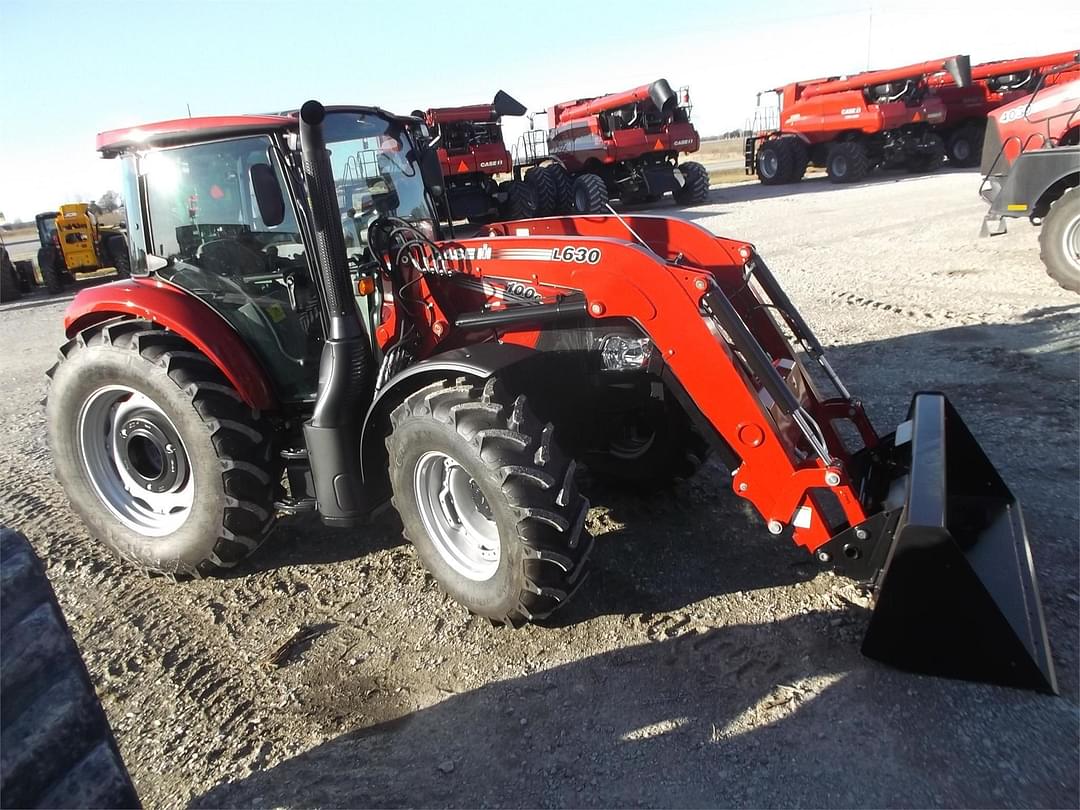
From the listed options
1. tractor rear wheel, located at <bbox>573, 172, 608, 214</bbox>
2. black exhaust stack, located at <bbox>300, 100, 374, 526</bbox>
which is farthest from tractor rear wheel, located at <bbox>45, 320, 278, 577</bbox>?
tractor rear wheel, located at <bbox>573, 172, 608, 214</bbox>

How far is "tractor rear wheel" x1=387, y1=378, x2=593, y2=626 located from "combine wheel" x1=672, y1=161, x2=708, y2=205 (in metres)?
17.8

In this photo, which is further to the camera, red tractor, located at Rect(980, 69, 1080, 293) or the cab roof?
red tractor, located at Rect(980, 69, 1080, 293)

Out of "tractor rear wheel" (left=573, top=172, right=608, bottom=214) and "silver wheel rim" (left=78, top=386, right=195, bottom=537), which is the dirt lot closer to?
"silver wheel rim" (left=78, top=386, right=195, bottom=537)

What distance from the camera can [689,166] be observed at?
1956 centimetres

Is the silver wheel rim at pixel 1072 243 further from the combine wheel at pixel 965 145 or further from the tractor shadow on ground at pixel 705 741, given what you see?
the combine wheel at pixel 965 145

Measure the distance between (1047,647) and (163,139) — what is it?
4.24 meters

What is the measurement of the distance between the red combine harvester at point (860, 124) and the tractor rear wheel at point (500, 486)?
856 inches

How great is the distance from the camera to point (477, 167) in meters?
17.7

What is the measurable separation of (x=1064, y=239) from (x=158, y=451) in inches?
340

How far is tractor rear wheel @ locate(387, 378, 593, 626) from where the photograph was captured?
283 cm

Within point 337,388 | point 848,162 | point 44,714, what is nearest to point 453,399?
point 337,388

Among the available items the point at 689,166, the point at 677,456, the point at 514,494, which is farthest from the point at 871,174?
the point at 514,494

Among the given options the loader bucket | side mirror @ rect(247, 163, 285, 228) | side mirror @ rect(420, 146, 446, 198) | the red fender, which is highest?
side mirror @ rect(420, 146, 446, 198)

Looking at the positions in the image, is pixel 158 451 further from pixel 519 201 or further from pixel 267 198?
pixel 519 201
